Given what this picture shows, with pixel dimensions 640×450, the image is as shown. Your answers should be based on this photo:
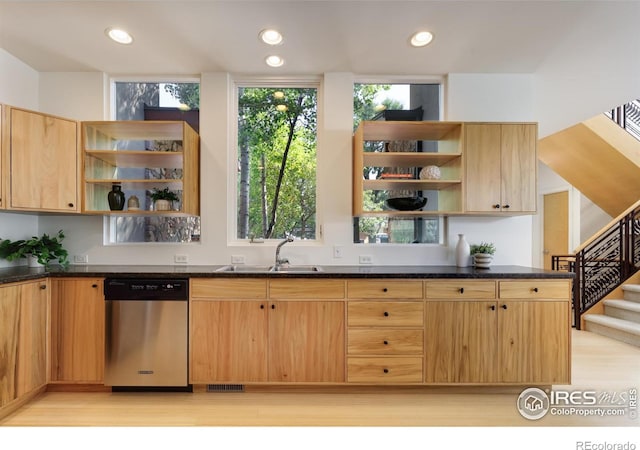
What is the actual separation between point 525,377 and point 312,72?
10.3 ft

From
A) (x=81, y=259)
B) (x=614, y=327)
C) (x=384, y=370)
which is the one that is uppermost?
(x=81, y=259)

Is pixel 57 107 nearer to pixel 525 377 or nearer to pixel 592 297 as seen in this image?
pixel 525 377

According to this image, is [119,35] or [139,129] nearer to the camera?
[119,35]

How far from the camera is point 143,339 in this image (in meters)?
2.45

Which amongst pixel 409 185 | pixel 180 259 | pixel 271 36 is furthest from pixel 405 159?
pixel 180 259

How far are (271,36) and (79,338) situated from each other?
2.81 metres

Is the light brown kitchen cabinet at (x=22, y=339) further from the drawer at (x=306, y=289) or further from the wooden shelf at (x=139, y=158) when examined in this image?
the drawer at (x=306, y=289)

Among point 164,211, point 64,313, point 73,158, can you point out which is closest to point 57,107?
point 73,158

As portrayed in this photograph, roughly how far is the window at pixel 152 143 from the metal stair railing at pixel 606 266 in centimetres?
513

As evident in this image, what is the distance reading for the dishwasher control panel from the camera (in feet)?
8.08

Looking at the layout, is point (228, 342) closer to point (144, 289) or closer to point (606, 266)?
point (144, 289)

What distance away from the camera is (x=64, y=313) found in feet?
8.20

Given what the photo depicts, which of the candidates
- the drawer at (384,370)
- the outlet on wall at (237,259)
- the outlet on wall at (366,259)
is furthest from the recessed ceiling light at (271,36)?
the drawer at (384,370)

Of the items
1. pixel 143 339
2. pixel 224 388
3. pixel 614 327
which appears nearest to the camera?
pixel 143 339
